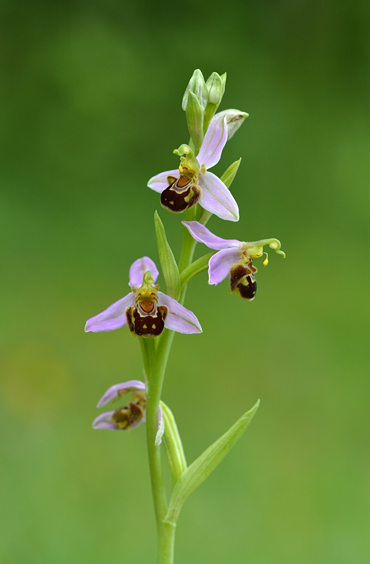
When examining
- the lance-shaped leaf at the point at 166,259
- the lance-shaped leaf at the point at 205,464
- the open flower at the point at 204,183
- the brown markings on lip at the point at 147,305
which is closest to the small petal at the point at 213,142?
the open flower at the point at 204,183

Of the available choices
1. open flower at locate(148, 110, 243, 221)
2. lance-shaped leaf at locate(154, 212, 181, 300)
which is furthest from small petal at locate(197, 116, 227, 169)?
lance-shaped leaf at locate(154, 212, 181, 300)

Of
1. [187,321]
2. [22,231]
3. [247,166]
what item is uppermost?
[247,166]

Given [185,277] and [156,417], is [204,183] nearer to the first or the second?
[185,277]

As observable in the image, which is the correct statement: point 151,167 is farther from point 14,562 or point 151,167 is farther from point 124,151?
point 14,562

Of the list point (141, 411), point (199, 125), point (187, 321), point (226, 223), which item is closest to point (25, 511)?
point (141, 411)

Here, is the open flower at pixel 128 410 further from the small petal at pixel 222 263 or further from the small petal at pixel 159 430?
the small petal at pixel 222 263

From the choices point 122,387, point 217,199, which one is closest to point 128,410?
point 122,387

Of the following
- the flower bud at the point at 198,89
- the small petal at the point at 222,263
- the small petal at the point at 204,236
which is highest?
the flower bud at the point at 198,89

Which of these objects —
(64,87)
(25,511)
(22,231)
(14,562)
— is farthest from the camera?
(64,87)
